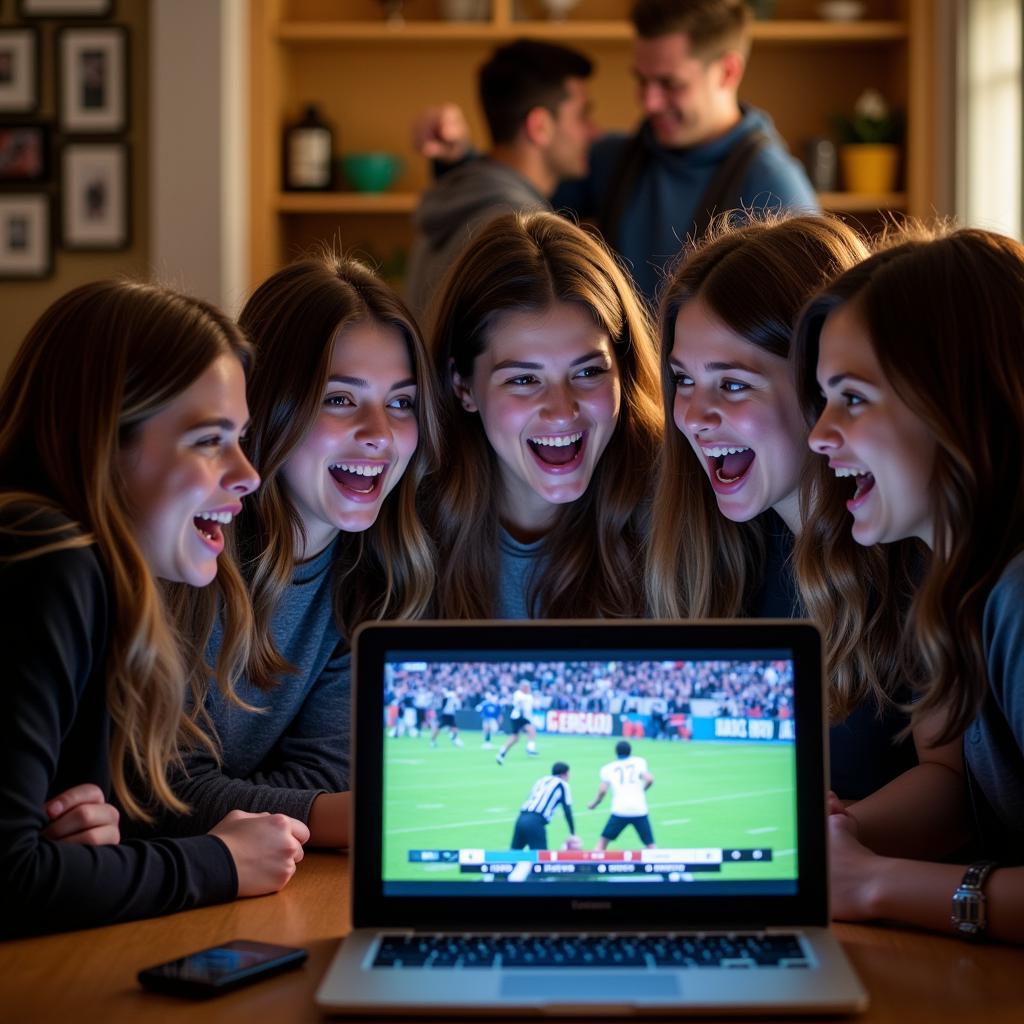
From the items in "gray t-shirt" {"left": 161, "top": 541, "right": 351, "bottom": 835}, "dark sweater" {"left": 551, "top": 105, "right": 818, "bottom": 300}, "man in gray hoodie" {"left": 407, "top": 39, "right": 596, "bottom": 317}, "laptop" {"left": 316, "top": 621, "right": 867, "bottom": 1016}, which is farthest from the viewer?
"man in gray hoodie" {"left": 407, "top": 39, "right": 596, "bottom": 317}

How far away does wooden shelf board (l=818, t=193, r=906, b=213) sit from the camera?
13.9ft

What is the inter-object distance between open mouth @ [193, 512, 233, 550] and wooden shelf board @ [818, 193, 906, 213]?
10.2 ft

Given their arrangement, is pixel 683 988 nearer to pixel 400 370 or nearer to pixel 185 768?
pixel 185 768

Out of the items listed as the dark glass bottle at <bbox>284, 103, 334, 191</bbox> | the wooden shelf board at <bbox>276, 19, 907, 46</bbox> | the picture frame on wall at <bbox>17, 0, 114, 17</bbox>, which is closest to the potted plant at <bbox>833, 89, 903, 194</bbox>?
the wooden shelf board at <bbox>276, 19, 907, 46</bbox>

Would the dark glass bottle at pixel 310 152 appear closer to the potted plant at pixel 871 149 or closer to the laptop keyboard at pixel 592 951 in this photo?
the potted plant at pixel 871 149

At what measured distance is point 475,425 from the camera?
2.02 metres

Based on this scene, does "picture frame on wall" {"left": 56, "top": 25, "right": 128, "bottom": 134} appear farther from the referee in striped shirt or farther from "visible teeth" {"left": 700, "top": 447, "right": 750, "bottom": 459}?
the referee in striped shirt

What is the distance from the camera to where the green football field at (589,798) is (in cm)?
114

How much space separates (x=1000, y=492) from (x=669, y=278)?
71cm

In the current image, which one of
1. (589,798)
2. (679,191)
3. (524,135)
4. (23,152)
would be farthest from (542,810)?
(23,152)

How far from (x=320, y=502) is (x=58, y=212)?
117 inches

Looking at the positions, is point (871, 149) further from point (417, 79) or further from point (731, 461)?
point (731, 461)

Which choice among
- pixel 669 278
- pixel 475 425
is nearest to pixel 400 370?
pixel 475 425

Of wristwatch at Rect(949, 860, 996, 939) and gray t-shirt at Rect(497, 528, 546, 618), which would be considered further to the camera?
gray t-shirt at Rect(497, 528, 546, 618)
